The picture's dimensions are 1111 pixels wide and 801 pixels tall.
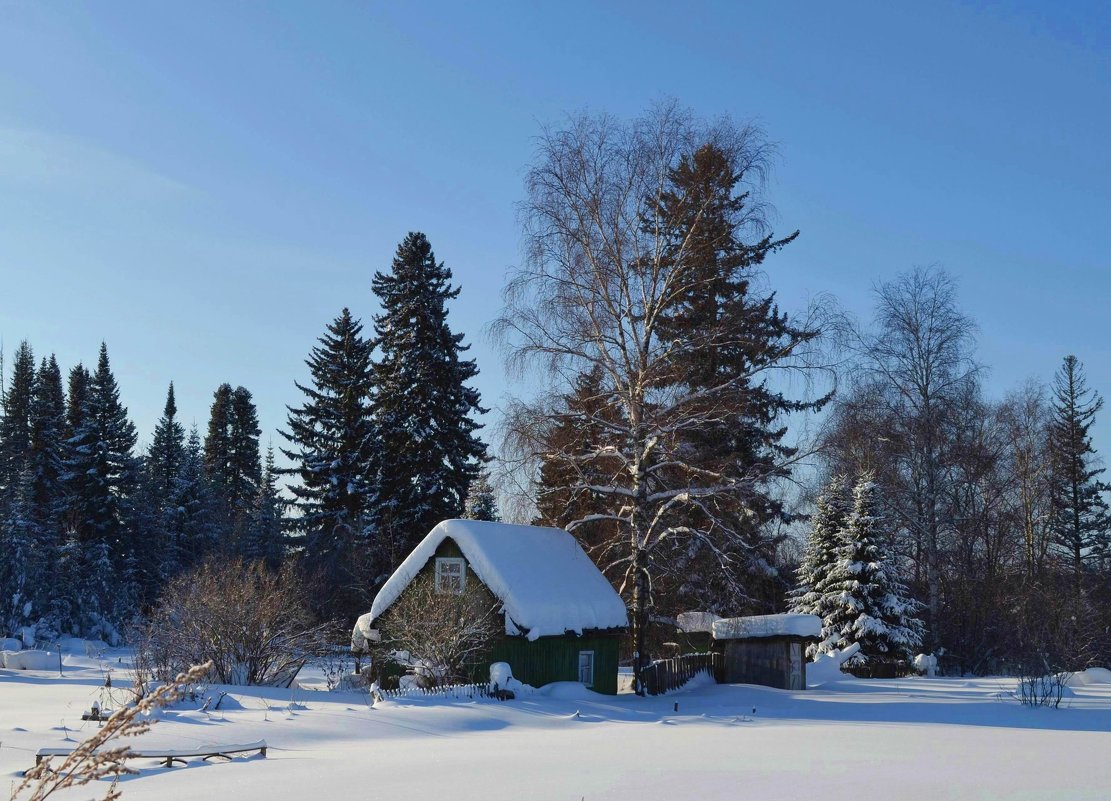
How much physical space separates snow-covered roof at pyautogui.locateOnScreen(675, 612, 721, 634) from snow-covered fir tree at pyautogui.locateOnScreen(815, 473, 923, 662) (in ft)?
14.4

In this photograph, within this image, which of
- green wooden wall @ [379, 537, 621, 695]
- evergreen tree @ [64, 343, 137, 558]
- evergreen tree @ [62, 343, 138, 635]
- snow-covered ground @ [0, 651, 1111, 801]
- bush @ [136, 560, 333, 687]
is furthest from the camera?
evergreen tree @ [64, 343, 137, 558]

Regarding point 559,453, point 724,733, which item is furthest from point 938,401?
point 724,733

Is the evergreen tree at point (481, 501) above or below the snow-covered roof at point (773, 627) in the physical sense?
above

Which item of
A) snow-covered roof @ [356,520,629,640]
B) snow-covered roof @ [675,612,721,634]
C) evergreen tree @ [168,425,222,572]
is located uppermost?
evergreen tree @ [168,425,222,572]

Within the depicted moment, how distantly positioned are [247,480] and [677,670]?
148 ft

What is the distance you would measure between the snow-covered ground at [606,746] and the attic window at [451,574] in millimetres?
3175

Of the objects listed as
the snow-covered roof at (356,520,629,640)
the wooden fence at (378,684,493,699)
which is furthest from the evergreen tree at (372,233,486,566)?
the wooden fence at (378,684,493,699)

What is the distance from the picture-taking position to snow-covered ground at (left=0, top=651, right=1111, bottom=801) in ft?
31.3

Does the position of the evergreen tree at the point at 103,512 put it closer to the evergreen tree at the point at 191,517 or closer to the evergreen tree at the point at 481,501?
the evergreen tree at the point at 191,517

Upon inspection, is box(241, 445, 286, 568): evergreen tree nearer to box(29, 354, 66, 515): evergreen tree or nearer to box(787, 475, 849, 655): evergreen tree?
box(29, 354, 66, 515): evergreen tree

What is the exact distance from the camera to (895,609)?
33562mm

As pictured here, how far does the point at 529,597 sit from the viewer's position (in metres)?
22.0

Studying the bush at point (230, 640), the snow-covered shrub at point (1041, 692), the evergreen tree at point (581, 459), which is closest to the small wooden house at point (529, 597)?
the evergreen tree at point (581, 459)

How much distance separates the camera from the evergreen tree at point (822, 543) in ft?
117
